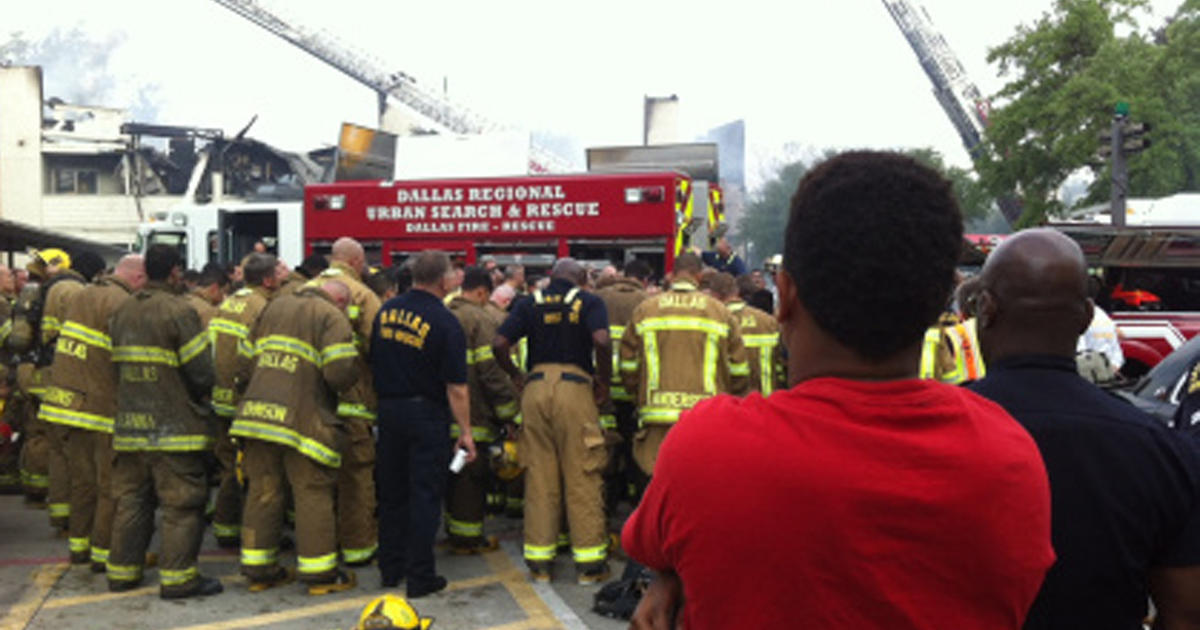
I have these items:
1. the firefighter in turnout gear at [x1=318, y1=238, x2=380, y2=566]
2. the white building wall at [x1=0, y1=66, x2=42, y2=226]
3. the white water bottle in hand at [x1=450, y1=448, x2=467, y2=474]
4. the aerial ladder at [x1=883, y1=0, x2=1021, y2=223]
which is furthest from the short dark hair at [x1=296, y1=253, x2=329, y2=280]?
the aerial ladder at [x1=883, y1=0, x2=1021, y2=223]

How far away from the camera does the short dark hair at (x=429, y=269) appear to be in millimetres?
5629

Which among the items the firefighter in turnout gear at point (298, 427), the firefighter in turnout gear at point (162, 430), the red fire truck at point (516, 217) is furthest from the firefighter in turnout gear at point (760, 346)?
the red fire truck at point (516, 217)

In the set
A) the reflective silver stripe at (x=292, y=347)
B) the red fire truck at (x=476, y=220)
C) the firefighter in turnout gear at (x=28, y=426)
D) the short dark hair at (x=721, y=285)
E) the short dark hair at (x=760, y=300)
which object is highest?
the red fire truck at (x=476, y=220)

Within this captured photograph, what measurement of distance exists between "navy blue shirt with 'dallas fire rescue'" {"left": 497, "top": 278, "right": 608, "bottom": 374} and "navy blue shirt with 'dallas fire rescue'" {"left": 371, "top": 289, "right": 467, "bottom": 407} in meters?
0.53

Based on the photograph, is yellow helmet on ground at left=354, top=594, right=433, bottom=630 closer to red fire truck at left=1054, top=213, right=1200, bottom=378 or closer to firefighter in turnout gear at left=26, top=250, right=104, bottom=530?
firefighter in turnout gear at left=26, top=250, right=104, bottom=530

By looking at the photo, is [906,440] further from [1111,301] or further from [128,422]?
[1111,301]

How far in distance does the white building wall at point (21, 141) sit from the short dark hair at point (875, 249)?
40262 millimetres

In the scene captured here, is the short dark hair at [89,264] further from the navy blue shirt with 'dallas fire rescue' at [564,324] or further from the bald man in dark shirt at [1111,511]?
the bald man in dark shirt at [1111,511]

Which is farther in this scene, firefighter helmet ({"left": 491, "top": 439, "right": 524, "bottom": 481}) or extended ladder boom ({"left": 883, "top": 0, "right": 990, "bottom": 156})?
extended ladder boom ({"left": 883, "top": 0, "right": 990, "bottom": 156})

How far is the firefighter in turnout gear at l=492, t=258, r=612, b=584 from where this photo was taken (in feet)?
19.4

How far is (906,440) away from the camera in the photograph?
1339 mm

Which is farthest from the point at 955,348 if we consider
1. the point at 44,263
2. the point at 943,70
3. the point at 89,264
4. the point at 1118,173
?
the point at 943,70

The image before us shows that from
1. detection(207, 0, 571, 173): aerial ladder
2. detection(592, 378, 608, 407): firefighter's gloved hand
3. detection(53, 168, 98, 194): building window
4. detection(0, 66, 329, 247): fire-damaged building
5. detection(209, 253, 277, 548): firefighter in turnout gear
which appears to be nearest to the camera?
detection(592, 378, 608, 407): firefighter's gloved hand

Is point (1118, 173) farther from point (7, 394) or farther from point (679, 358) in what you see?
point (7, 394)
